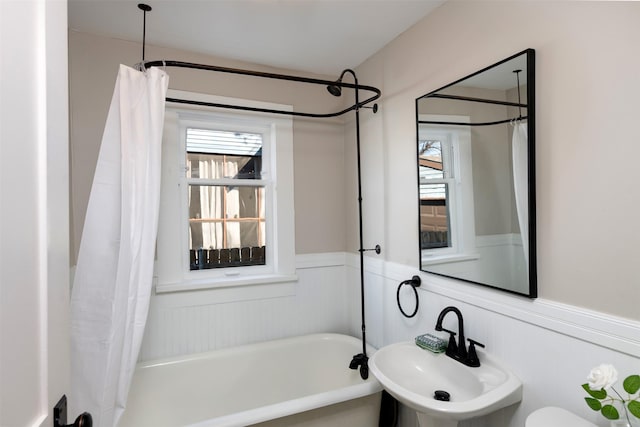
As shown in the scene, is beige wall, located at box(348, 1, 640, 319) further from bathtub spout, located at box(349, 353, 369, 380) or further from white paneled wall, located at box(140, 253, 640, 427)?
bathtub spout, located at box(349, 353, 369, 380)

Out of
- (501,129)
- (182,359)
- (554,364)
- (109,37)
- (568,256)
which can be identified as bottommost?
(182,359)

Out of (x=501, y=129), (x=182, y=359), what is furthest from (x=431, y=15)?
(x=182, y=359)

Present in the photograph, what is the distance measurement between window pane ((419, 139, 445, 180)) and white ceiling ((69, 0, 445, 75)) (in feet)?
2.37

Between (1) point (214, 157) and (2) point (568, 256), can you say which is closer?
(2) point (568, 256)

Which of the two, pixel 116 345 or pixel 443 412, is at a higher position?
pixel 116 345

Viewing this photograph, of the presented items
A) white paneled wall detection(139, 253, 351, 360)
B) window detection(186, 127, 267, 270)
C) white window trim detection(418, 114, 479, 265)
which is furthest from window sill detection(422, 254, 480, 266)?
window detection(186, 127, 267, 270)

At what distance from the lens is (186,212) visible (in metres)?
2.38

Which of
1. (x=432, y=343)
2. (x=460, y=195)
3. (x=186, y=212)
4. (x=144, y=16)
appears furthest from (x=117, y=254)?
(x=460, y=195)

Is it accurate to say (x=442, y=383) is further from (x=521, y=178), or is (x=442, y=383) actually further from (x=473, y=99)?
(x=473, y=99)

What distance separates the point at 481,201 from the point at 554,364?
72cm

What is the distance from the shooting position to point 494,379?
4.65 feet

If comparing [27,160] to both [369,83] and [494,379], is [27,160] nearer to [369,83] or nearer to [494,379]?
[494,379]

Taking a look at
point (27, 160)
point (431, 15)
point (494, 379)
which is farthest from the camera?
point (431, 15)

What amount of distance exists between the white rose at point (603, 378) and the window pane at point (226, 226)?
2.11 m
